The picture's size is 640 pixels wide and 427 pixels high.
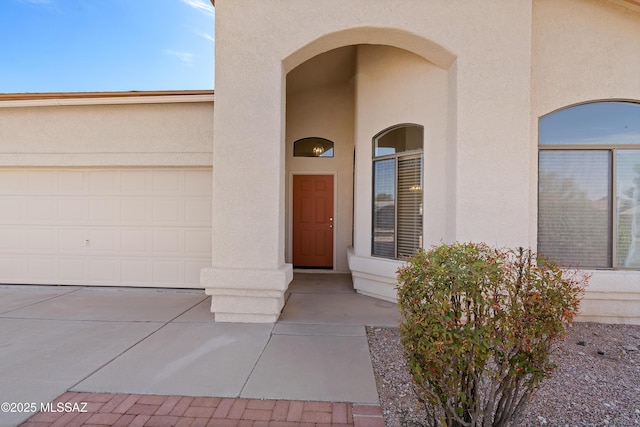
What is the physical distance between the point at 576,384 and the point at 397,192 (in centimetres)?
342

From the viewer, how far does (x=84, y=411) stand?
263 cm

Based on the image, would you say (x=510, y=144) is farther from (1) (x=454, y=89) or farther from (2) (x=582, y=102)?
(2) (x=582, y=102)

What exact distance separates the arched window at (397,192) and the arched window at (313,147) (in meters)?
2.24

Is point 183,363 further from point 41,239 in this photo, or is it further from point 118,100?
point 41,239

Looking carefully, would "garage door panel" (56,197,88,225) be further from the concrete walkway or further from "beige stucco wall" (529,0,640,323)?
"beige stucco wall" (529,0,640,323)

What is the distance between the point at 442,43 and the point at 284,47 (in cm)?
219

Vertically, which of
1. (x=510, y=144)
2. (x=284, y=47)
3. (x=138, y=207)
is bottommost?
(x=138, y=207)

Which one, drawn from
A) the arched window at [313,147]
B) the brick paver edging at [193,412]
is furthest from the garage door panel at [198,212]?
the brick paver edging at [193,412]

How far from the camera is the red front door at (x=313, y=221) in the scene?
26.4 ft

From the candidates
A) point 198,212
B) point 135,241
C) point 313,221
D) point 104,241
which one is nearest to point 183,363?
point 198,212

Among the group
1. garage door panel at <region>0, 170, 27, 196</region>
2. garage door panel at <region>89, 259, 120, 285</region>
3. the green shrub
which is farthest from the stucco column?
garage door panel at <region>0, 170, 27, 196</region>

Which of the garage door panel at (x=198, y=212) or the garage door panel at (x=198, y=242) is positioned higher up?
the garage door panel at (x=198, y=212)

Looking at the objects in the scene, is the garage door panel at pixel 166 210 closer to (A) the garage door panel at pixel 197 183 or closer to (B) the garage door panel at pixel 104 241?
(A) the garage door panel at pixel 197 183

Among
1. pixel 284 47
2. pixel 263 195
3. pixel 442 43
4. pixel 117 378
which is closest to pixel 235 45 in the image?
pixel 284 47
